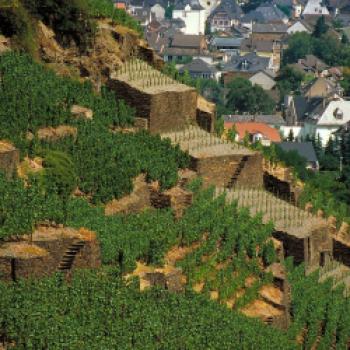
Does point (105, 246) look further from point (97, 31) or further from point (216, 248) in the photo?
point (97, 31)

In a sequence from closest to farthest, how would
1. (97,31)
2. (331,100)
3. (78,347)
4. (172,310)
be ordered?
(78,347), (172,310), (97,31), (331,100)

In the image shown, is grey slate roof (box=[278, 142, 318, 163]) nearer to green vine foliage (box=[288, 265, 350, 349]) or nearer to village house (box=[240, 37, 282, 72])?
green vine foliage (box=[288, 265, 350, 349])

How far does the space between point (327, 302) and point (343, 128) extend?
7990cm

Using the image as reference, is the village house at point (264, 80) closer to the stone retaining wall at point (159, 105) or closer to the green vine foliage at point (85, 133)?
the stone retaining wall at point (159, 105)

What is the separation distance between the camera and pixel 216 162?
4147 centimetres

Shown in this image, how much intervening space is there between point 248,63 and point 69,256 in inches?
5331

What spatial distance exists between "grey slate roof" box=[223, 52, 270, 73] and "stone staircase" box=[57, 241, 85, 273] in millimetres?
128907

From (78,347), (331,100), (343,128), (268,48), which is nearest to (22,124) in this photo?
(78,347)

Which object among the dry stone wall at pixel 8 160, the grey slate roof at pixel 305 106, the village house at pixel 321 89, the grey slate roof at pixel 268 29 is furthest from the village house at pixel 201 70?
the dry stone wall at pixel 8 160

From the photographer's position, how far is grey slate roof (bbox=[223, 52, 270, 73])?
535 feet

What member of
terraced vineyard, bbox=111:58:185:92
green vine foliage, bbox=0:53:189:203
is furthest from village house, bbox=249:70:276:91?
green vine foliage, bbox=0:53:189:203

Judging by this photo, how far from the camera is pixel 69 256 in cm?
3053

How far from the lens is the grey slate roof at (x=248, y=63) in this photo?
163 m

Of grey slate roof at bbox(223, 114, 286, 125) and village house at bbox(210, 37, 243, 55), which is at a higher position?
grey slate roof at bbox(223, 114, 286, 125)
